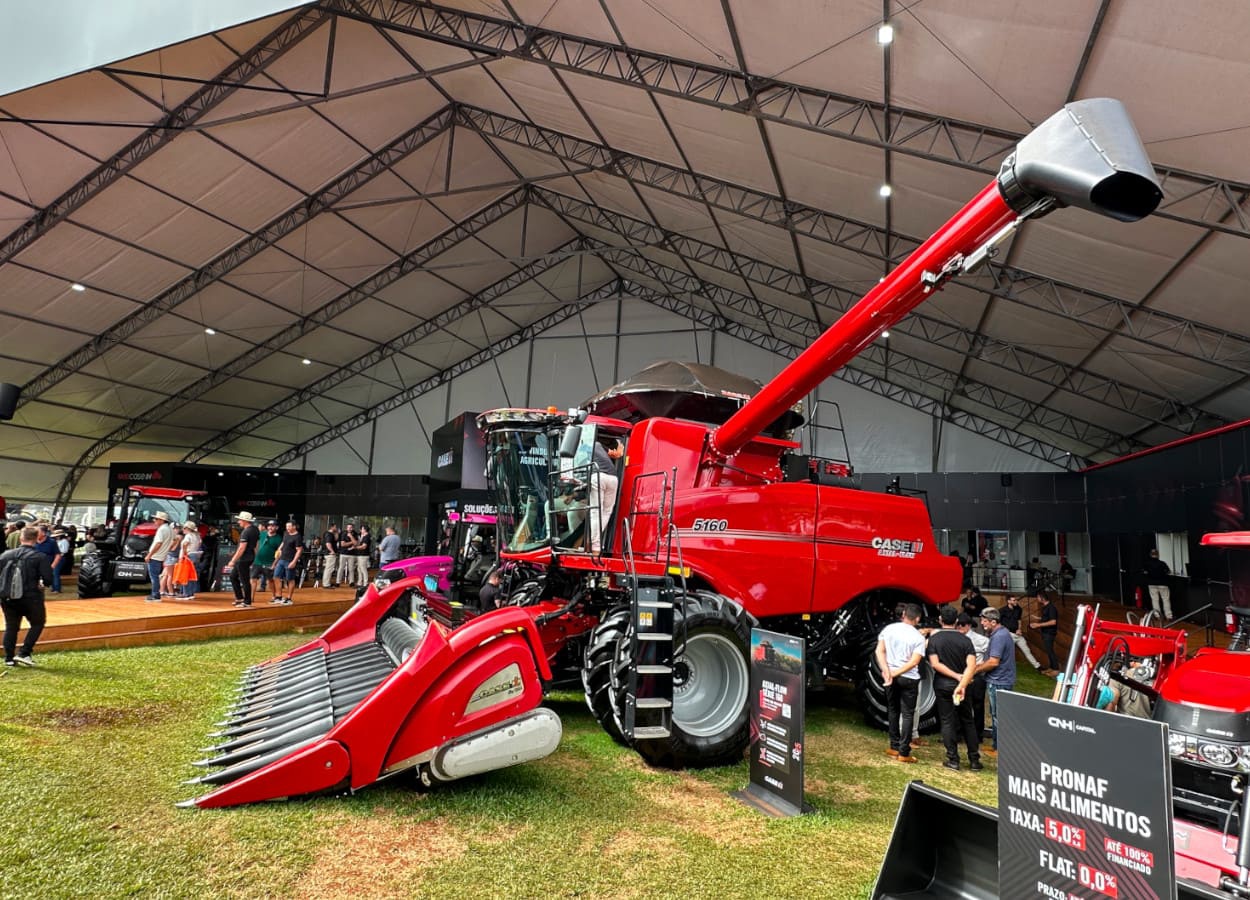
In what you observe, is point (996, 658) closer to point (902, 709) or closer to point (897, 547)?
point (902, 709)

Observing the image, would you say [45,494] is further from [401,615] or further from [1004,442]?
[1004,442]

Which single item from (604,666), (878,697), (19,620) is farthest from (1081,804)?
(19,620)

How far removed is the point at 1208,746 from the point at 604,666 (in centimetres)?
391

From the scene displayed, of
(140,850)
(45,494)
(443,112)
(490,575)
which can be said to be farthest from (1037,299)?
(45,494)

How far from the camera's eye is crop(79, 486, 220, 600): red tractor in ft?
44.0

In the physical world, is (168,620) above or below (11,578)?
below

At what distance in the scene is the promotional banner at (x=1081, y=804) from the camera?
211cm

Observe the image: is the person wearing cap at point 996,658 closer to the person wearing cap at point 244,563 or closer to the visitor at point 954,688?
the visitor at point 954,688

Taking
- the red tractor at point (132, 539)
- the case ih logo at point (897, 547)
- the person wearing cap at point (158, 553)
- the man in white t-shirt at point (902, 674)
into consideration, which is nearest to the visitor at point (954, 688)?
the man in white t-shirt at point (902, 674)

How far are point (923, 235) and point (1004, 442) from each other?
12059 millimetres

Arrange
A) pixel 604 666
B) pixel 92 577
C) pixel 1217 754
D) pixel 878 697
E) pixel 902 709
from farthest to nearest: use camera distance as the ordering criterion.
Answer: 1. pixel 92 577
2. pixel 878 697
3. pixel 902 709
4. pixel 604 666
5. pixel 1217 754

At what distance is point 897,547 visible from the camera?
7828 millimetres

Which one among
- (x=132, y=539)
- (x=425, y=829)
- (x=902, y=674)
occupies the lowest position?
(x=425, y=829)

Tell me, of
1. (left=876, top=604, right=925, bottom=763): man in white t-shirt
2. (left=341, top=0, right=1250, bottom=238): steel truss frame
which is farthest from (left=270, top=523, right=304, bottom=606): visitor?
(left=876, top=604, right=925, bottom=763): man in white t-shirt
